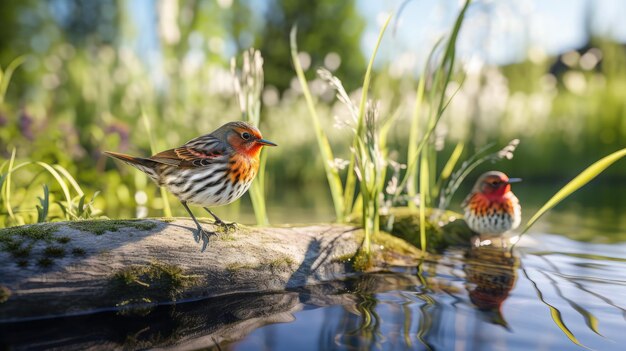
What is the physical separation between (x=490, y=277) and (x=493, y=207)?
3.06 ft

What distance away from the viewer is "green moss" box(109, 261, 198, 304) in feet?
8.16

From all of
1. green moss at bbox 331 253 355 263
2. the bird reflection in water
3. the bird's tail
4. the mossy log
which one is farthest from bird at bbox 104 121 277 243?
the bird reflection in water

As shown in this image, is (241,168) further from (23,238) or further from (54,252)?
(23,238)

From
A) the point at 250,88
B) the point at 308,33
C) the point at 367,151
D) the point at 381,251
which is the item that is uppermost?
the point at 308,33

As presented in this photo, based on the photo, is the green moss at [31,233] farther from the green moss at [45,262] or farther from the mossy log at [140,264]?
the green moss at [45,262]

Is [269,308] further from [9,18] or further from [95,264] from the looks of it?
[9,18]

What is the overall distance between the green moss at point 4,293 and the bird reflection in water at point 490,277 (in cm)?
230

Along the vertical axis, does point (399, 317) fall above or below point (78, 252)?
below

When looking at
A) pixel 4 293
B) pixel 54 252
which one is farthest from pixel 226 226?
pixel 4 293

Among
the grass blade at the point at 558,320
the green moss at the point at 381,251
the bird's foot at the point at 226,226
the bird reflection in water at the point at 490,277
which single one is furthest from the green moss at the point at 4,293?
the grass blade at the point at 558,320

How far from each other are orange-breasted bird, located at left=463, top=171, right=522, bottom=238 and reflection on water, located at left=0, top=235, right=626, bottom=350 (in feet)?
2.33

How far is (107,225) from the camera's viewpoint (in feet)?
8.80

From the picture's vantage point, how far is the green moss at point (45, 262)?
7.79 feet

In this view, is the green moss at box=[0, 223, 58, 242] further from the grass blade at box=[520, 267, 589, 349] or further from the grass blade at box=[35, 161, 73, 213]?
the grass blade at box=[520, 267, 589, 349]
